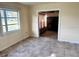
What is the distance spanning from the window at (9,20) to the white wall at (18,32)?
0.23 metres


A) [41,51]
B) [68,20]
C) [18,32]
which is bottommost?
[41,51]

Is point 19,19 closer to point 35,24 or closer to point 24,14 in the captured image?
point 24,14

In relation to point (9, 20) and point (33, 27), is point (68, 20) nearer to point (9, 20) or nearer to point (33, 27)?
point (33, 27)

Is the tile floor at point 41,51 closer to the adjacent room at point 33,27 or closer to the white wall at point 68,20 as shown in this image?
the adjacent room at point 33,27

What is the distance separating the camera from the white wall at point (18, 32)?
4012mm

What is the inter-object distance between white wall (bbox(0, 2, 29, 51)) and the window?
0.75 ft

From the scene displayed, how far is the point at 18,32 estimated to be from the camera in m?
5.04

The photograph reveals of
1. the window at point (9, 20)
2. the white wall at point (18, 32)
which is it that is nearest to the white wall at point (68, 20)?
the white wall at point (18, 32)

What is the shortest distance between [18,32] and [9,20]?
0.87 meters

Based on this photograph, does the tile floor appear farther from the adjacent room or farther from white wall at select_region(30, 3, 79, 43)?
white wall at select_region(30, 3, 79, 43)

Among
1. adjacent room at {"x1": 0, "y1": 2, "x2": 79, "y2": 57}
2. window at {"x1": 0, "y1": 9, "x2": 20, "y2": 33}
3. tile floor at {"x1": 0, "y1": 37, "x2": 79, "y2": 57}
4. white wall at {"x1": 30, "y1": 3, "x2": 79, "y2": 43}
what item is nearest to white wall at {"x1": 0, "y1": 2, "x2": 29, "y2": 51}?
adjacent room at {"x1": 0, "y1": 2, "x2": 79, "y2": 57}

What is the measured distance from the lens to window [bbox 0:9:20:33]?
397 centimetres

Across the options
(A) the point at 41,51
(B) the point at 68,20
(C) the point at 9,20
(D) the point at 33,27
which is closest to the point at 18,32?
(C) the point at 9,20

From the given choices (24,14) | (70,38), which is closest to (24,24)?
(24,14)
